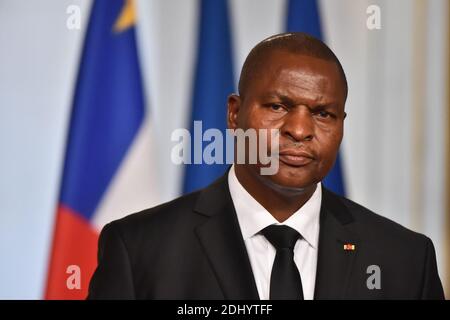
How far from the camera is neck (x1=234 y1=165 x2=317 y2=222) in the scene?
112 cm

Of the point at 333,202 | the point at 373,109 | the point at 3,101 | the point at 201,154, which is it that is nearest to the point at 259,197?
the point at 333,202

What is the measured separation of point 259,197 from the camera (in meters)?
1.14

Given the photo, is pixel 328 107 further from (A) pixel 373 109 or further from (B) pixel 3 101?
(B) pixel 3 101

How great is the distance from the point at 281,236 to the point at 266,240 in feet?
0.09

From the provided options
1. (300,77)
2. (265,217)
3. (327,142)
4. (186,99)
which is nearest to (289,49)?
(300,77)

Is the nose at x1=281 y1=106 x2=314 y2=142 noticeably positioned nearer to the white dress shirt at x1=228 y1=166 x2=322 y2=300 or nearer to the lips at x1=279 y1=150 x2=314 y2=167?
the lips at x1=279 y1=150 x2=314 y2=167

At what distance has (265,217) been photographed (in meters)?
1.12

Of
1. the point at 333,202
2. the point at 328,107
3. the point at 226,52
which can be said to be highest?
the point at 226,52

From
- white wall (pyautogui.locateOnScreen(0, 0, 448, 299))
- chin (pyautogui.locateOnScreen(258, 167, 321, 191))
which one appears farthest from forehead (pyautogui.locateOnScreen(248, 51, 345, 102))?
white wall (pyautogui.locateOnScreen(0, 0, 448, 299))


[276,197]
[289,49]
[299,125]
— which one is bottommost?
[276,197]

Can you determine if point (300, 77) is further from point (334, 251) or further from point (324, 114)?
point (334, 251)

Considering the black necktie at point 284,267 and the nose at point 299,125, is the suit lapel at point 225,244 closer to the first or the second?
the black necktie at point 284,267

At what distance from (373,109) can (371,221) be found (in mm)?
712

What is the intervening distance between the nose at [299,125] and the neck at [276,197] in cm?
9
